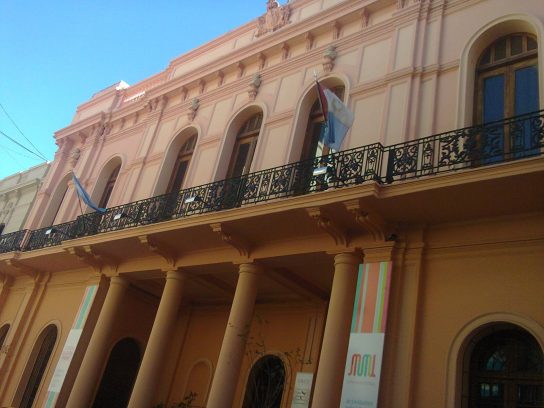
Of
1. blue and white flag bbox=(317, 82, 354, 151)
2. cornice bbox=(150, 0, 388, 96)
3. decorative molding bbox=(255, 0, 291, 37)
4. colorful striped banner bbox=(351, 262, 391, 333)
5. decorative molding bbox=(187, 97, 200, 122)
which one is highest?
decorative molding bbox=(255, 0, 291, 37)

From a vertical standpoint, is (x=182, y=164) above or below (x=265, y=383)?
above

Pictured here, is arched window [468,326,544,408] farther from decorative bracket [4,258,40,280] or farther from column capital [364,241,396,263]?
decorative bracket [4,258,40,280]

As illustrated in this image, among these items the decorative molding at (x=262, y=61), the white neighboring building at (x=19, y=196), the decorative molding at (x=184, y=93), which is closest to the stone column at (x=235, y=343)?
the decorative molding at (x=262, y=61)

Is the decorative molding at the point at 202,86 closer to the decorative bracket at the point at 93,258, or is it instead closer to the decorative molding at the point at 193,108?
the decorative molding at the point at 193,108

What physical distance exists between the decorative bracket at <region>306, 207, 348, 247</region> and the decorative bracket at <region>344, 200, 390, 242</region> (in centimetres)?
43

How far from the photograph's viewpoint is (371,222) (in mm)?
8445

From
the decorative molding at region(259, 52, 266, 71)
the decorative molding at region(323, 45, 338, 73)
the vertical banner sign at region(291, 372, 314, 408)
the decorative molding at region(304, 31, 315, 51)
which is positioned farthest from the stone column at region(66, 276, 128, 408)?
the decorative molding at region(304, 31, 315, 51)

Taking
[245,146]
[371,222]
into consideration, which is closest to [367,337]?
[371,222]

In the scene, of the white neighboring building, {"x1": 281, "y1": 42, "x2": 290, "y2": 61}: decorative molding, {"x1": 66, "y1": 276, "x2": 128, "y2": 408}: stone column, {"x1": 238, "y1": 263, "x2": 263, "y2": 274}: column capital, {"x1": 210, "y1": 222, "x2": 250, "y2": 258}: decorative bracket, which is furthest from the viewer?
the white neighboring building

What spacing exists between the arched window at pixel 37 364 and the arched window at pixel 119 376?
162cm

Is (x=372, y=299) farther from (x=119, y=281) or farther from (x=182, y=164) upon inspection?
(x=182, y=164)

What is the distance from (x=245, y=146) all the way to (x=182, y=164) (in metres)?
2.33

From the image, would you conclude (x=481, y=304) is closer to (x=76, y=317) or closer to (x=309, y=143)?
(x=309, y=143)

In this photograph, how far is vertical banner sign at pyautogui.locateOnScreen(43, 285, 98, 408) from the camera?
39.5ft
